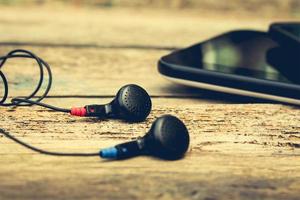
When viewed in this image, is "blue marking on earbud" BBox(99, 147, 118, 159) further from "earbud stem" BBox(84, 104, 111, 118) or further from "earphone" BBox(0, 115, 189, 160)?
"earbud stem" BBox(84, 104, 111, 118)

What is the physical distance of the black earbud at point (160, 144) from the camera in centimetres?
62

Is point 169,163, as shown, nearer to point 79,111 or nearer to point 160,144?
point 160,144

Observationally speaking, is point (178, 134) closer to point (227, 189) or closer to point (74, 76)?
point (227, 189)

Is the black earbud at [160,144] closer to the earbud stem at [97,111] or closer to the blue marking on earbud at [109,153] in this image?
the blue marking on earbud at [109,153]

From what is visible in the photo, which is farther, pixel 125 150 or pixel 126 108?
pixel 126 108

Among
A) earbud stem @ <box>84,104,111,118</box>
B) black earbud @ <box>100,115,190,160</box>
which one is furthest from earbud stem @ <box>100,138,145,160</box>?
earbud stem @ <box>84,104,111,118</box>

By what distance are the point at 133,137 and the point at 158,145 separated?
8 cm

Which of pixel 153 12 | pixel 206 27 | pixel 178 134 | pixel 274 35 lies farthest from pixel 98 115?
pixel 153 12

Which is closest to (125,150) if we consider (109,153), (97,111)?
(109,153)

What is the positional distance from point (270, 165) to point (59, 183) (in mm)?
233

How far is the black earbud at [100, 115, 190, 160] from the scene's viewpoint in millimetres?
622

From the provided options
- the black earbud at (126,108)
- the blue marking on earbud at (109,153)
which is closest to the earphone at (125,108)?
the black earbud at (126,108)

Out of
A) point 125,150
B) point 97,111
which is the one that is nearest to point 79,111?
point 97,111

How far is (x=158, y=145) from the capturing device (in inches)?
24.6
